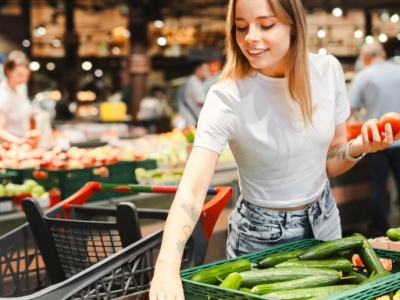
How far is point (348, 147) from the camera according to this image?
2418mm

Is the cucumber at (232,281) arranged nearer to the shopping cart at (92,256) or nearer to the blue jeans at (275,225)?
the shopping cart at (92,256)

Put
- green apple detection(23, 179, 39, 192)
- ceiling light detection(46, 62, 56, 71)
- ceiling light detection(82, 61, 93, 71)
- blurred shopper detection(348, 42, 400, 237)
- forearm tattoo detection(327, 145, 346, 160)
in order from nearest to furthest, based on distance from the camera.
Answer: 1. forearm tattoo detection(327, 145, 346, 160)
2. green apple detection(23, 179, 39, 192)
3. blurred shopper detection(348, 42, 400, 237)
4. ceiling light detection(82, 61, 93, 71)
5. ceiling light detection(46, 62, 56, 71)

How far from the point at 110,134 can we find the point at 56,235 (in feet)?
20.5

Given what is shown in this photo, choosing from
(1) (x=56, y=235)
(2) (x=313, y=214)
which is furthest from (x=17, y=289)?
(2) (x=313, y=214)

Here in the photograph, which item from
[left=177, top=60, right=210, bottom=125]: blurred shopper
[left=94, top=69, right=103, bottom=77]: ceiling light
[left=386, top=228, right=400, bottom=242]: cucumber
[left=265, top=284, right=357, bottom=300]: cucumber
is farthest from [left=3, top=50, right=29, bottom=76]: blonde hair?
[left=94, top=69, right=103, bottom=77]: ceiling light

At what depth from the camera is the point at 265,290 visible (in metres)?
1.87

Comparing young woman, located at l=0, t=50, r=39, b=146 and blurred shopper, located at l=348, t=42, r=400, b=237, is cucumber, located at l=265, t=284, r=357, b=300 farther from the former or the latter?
blurred shopper, located at l=348, t=42, r=400, b=237

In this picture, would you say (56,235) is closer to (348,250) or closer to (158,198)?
(348,250)

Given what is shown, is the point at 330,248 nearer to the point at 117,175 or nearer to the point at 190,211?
the point at 190,211

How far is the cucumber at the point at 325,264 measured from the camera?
6.77 ft

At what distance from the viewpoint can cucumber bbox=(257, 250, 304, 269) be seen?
2.10 metres

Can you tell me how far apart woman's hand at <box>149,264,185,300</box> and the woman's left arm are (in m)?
0.77

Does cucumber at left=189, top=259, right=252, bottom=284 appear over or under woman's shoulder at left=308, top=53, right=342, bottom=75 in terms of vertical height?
under

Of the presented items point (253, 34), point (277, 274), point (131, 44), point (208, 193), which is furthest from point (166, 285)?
point (131, 44)
